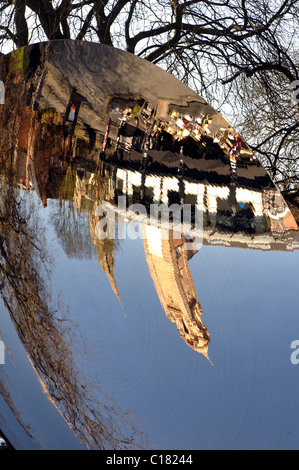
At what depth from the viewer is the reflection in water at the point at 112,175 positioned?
70.1 inches

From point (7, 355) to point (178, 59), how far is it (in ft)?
7.41

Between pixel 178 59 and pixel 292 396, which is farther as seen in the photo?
pixel 178 59

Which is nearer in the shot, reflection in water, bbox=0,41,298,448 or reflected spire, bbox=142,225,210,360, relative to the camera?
reflection in water, bbox=0,41,298,448

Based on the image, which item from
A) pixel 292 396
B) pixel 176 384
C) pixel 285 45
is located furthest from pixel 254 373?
pixel 285 45

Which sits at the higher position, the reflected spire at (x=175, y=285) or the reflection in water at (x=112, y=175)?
the reflection in water at (x=112, y=175)

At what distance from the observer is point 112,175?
6.36 feet

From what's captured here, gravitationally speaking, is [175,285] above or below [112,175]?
below

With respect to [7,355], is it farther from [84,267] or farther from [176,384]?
[176,384]

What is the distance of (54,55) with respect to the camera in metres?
1.92

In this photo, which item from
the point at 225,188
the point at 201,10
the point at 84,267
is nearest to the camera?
the point at 225,188

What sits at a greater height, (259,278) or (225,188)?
(225,188)

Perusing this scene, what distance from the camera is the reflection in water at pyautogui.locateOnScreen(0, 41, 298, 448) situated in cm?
178

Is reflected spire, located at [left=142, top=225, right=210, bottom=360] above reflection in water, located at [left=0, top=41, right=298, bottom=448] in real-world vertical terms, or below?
below

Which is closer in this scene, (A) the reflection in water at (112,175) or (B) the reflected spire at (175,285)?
(A) the reflection in water at (112,175)
